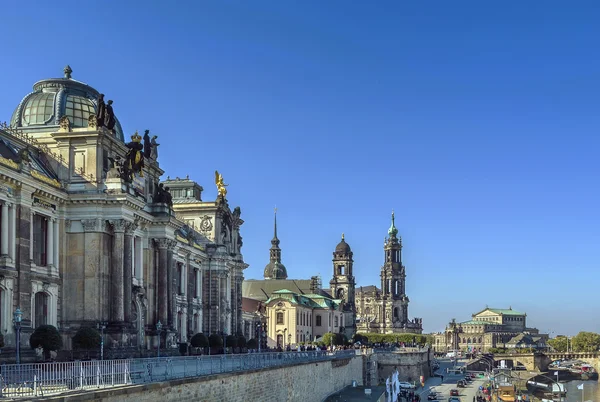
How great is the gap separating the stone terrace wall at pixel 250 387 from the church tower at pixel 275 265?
9824 cm

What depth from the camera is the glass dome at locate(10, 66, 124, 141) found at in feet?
169

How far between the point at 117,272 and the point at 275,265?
133137mm

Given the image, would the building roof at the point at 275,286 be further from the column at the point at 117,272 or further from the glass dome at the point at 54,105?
the column at the point at 117,272

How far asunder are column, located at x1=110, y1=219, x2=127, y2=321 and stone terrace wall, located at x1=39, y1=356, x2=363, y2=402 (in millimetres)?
8568

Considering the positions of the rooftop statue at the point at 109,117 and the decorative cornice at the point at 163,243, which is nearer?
the rooftop statue at the point at 109,117

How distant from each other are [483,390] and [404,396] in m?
22.5

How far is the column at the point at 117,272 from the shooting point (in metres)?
46.7

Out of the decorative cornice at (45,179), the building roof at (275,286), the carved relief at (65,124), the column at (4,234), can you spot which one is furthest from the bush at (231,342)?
the building roof at (275,286)

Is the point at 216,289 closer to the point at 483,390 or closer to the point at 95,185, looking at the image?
the point at 95,185

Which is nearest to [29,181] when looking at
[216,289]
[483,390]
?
[216,289]

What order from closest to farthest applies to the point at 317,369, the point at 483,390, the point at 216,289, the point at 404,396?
the point at 317,369 < the point at 216,289 < the point at 404,396 < the point at 483,390

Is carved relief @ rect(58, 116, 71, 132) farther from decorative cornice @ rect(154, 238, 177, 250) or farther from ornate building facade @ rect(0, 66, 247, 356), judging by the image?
decorative cornice @ rect(154, 238, 177, 250)

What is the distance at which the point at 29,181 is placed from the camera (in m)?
41.6

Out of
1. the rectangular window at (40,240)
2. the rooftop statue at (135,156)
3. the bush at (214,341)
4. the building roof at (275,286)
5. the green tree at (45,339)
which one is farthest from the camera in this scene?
the building roof at (275,286)
